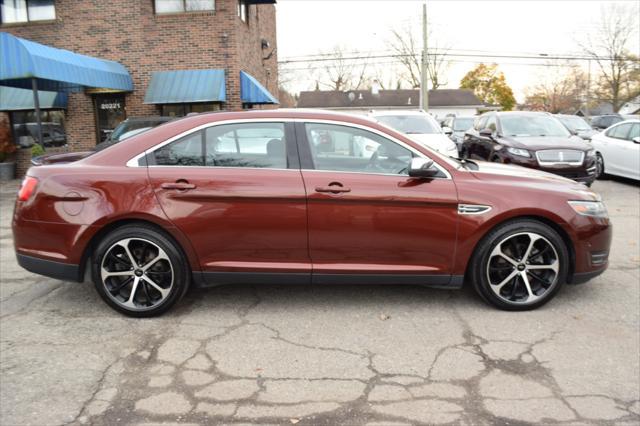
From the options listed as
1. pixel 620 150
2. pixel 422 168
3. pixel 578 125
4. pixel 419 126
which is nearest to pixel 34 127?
pixel 419 126

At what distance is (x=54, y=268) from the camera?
3.94 m

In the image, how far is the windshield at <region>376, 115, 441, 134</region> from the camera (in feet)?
35.1

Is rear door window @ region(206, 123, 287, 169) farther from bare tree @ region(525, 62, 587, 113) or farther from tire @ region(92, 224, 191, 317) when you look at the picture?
bare tree @ region(525, 62, 587, 113)

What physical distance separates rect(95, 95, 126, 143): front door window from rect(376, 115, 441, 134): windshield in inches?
359

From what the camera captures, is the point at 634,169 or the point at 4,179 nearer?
the point at 634,169

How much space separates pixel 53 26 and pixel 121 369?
50.7 feet

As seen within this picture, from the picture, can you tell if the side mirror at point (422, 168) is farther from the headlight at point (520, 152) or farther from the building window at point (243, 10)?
the building window at point (243, 10)

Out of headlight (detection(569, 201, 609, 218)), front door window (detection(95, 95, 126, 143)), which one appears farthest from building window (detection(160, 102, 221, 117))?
headlight (detection(569, 201, 609, 218))

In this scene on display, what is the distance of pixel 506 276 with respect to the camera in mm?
4027

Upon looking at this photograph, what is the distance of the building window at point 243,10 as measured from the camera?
15852 millimetres

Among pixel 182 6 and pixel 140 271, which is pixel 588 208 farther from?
pixel 182 6

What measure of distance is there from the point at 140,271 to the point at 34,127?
14519mm

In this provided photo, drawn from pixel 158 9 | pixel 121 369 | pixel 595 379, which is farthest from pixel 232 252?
pixel 158 9

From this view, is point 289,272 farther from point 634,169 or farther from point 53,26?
point 53,26
